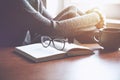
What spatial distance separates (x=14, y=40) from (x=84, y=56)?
1.13 feet

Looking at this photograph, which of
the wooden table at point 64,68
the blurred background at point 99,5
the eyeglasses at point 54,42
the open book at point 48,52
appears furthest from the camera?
the blurred background at point 99,5

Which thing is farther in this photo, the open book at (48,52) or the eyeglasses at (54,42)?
the eyeglasses at (54,42)

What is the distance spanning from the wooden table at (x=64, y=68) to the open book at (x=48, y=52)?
0.8 inches

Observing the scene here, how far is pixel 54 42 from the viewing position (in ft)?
3.52

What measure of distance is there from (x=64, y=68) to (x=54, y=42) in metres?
0.26

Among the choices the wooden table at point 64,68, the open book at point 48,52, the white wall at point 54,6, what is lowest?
Answer: the wooden table at point 64,68

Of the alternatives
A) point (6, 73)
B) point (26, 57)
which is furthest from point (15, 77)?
point (26, 57)

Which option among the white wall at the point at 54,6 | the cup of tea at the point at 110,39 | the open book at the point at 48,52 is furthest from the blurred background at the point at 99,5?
the open book at the point at 48,52

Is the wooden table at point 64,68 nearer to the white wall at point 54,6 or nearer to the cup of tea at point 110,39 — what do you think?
the cup of tea at point 110,39

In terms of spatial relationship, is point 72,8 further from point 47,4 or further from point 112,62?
point 112,62

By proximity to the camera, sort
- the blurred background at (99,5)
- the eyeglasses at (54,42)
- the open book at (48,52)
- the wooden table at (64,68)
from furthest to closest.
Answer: the blurred background at (99,5), the eyeglasses at (54,42), the open book at (48,52), the wooden table at (64,68)

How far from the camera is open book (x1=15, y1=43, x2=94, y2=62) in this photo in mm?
905

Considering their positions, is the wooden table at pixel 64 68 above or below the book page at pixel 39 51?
below

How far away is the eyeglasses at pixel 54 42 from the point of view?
1.02 metres
